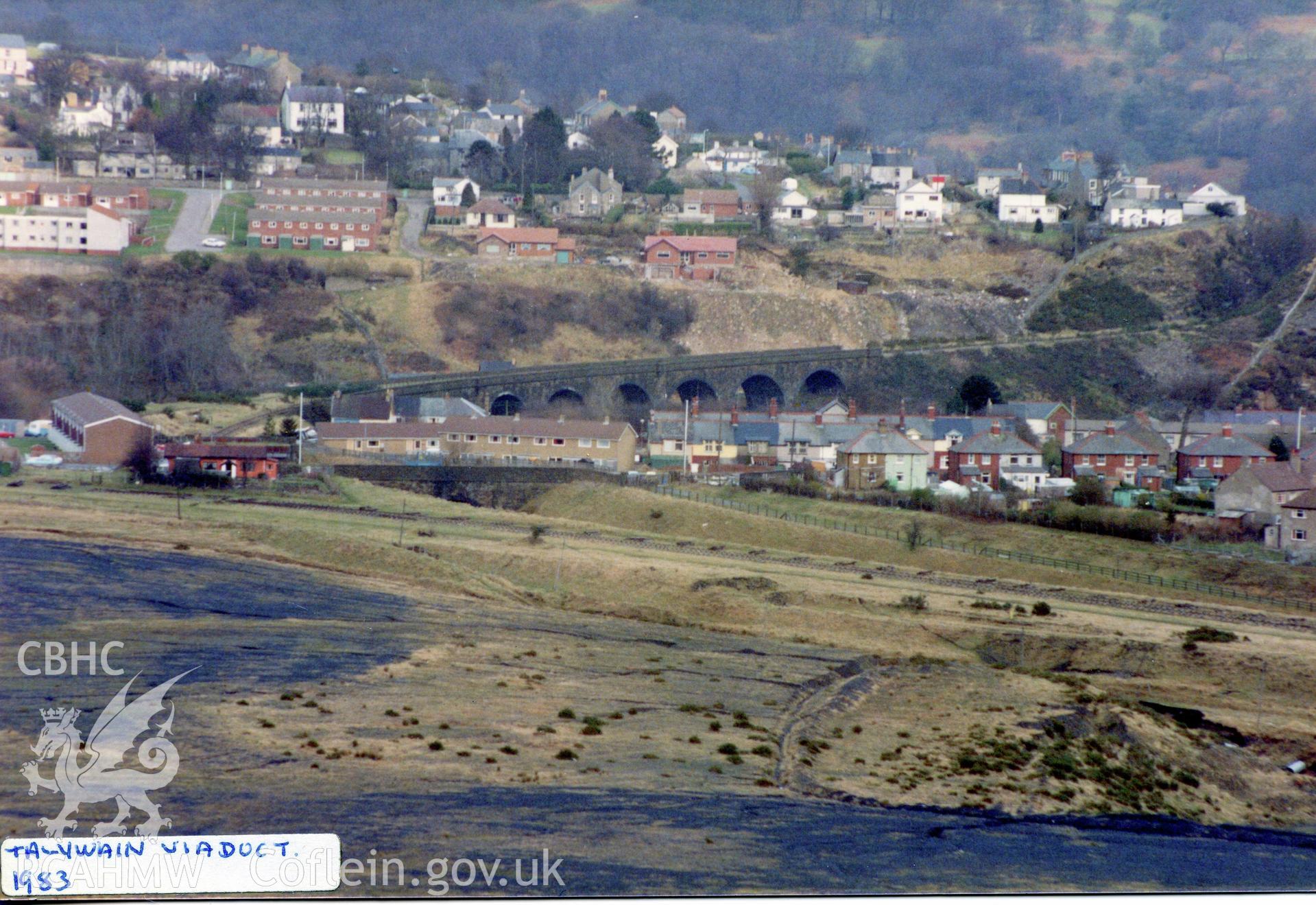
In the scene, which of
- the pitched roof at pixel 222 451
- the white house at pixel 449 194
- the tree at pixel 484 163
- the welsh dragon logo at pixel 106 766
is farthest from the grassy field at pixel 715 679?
the tree at pixel 484 163

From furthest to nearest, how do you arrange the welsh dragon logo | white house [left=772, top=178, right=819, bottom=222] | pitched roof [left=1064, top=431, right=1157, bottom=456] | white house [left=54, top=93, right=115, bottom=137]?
white house [left=772, top=178, right=819, bottom=222], white house [left=54, top=93, right=115, bottom=137], pitched roof [left=1064, top=431, right=1157, bottom=456], the welsh dragon logo

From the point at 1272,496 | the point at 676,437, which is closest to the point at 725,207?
the point at 676,437

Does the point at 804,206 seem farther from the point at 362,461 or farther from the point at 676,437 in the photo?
the point at 362,461

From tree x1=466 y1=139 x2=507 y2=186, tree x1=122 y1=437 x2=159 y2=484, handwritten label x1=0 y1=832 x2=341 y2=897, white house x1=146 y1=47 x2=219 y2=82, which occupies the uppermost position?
white house x1=146 y1=47 x2=219 y2=82

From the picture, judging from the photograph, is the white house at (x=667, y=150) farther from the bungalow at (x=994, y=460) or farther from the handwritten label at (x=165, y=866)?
the handwritten label at (x=165, y=866)

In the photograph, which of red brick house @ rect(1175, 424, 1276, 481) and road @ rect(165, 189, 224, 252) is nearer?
red brick house @ rect(1175, 424, 1276, 481)

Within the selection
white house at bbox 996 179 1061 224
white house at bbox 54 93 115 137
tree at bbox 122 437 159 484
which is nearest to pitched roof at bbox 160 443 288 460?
tree at bbox 122 437 159 484

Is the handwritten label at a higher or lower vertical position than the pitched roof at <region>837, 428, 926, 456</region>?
lower

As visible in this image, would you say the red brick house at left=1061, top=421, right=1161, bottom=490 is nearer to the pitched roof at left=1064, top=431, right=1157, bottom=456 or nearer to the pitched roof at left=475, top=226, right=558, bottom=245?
the pitched roof at left=1064, top=431, right=1157, bottom=456

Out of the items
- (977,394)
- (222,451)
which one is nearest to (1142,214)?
(977,394)
